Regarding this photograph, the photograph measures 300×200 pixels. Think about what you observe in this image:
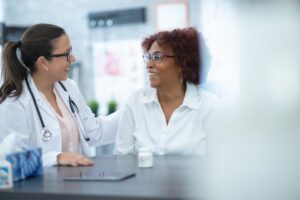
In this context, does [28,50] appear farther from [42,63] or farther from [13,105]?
[13,105]

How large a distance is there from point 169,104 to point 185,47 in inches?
11.0

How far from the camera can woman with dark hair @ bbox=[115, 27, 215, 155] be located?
1.91 m

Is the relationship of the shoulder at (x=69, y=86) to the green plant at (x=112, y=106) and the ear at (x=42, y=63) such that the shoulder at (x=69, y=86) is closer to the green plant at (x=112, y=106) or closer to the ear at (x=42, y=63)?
the ear at (x=42, y=63)

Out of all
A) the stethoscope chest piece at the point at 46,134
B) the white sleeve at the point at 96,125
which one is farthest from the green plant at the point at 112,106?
the stethoscope chest piece at the point at 46,134

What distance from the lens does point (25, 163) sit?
4.50 ft

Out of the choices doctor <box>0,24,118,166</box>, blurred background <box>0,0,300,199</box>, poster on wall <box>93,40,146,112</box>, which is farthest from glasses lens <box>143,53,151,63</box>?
poster on wall <box>93,40,146,112</box>

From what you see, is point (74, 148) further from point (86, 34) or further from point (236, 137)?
point (86, 34)

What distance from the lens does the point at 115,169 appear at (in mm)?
1505

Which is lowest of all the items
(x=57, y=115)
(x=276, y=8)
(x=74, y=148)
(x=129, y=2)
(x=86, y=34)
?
(x=74, y=148)

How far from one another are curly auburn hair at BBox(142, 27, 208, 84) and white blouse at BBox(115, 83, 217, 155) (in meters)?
0.06

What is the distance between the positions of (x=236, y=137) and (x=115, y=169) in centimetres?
100

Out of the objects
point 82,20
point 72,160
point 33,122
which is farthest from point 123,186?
point 82,20

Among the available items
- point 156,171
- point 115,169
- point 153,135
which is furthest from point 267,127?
point 153,135

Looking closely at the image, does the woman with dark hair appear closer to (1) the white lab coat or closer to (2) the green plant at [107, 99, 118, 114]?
(1) the white lab coat
